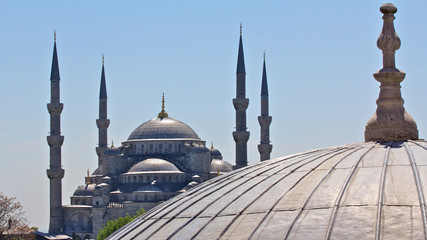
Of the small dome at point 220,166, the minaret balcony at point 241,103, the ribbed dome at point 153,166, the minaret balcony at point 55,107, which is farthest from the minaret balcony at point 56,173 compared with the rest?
the small dome at point 220,166

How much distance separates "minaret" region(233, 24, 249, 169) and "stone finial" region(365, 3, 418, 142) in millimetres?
44997

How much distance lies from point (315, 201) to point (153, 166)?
55405mm

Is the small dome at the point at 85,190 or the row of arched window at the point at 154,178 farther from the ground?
the row of arched window at the point at 154,178

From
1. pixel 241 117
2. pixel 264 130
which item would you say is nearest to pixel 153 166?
pixel 264 130

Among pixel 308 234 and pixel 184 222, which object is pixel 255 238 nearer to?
pixel 308 234

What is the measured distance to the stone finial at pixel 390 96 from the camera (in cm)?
691

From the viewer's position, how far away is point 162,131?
66.0 m

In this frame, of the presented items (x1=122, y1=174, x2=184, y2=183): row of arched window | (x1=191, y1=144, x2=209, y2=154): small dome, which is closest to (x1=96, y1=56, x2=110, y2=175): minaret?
(x1=122, y1=174, x2=184, y2=183): row of arched window

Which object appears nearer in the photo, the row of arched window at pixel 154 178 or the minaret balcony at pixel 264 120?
the minaret balcony at pixel 264 120

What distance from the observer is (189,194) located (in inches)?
289

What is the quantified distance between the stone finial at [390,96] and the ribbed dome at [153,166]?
177ft

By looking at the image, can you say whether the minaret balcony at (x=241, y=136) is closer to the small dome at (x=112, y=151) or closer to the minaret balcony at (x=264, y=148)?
the minaret balcony at (x=264, y=148)

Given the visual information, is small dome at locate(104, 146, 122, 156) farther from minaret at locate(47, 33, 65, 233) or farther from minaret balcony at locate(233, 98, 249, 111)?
minaret balcony at locate(233, 98, 249, 111)

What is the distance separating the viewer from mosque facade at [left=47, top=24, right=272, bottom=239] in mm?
54531
